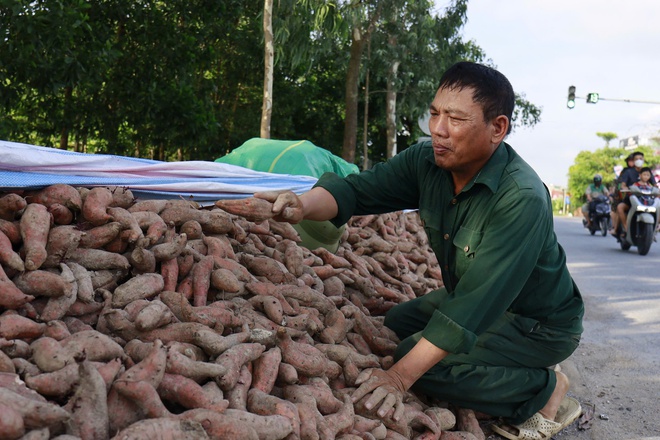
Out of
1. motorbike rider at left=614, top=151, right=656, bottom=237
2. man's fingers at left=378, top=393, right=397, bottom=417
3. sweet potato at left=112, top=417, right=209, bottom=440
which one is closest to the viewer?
sweet potato at left=112, top=417, right=209, bottom=440

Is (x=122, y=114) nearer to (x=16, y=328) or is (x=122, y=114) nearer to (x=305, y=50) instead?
(x=305, y=50)

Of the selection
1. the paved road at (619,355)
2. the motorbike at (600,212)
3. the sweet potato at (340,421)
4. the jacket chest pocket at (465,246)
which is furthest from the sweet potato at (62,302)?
the motorbike at (600,212)

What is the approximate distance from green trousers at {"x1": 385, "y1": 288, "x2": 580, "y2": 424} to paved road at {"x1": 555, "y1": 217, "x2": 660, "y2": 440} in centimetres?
32

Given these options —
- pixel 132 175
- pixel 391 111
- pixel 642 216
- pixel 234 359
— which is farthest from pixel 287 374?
pixel 391 111

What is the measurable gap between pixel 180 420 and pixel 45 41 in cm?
556

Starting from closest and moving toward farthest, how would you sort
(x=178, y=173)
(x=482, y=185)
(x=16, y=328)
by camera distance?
(x=16, y=328) → (x=482, y=185) → (x=178, y=173)

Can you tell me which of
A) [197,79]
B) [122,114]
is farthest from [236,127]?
[122,114]

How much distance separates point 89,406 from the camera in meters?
1.65

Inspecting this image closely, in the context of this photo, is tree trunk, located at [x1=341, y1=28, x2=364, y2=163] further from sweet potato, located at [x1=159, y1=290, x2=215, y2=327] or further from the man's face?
sweet potato, located at [x1=159, y1=290, x2=215, y2=327]

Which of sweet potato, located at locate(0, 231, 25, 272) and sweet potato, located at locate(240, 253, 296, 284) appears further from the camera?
sweet potato, located at locate(240, 253, 296, 284)

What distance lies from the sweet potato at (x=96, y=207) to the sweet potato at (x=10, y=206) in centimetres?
22

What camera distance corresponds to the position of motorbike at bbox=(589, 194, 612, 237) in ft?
41.7

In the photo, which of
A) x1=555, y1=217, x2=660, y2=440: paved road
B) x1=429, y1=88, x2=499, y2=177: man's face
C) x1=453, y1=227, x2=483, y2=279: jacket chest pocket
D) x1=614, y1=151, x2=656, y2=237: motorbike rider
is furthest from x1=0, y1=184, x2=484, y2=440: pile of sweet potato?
x1=614, y1=151, x2=656, y2=237: motorbike rider

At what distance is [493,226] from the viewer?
242cm
